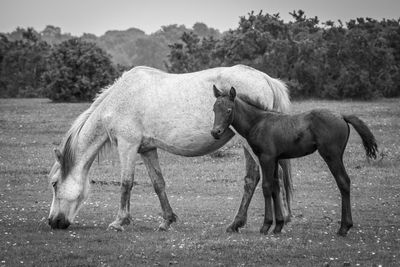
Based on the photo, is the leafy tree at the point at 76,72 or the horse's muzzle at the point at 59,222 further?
the leafy tree at the point at 76,72

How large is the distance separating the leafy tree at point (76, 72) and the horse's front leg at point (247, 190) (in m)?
36.1

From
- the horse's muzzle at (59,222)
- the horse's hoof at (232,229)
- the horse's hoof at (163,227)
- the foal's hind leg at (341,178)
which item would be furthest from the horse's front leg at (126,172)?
the foal's hind leg at (341,178)

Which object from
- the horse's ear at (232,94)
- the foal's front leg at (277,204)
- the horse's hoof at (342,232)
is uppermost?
the horse's ear at (232,94)

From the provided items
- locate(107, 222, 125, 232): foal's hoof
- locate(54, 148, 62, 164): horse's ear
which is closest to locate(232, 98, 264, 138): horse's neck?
locate(107, 222, 125, 232): foal's hoof

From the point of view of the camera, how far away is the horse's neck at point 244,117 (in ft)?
36.2

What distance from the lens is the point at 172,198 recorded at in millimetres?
16062

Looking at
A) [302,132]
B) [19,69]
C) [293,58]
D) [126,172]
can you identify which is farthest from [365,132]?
[19,69]

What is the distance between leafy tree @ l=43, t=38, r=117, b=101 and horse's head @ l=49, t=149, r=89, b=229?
1371 inches

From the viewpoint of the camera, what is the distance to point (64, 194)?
483 inches

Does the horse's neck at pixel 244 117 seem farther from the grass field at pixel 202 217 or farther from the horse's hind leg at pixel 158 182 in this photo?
the horse's hind leg at pixel 158 182

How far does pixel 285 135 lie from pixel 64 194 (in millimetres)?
4429

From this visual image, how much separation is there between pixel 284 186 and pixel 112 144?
3.52 meters

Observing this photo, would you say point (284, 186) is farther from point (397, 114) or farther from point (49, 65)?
point (49, 65)

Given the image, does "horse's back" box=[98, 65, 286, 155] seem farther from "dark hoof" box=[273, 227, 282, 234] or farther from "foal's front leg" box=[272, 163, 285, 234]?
"dark hoof" box=[273, 227, 282, 234]
